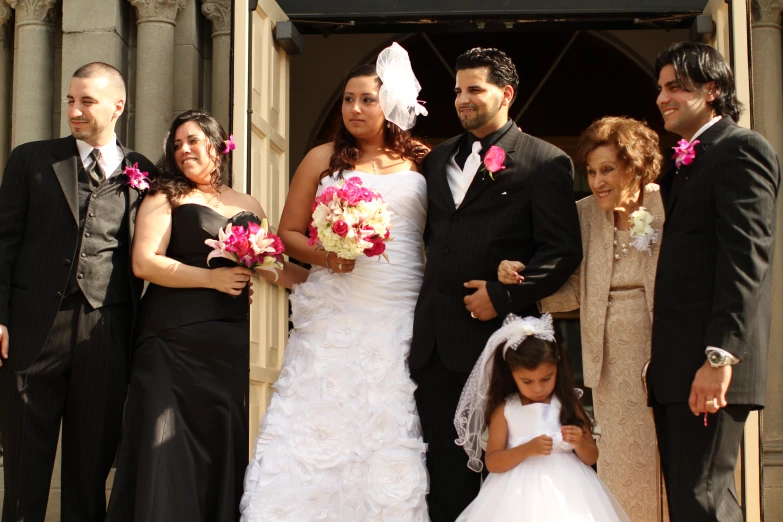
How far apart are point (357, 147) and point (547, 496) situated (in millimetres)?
1861

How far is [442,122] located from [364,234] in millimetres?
7722

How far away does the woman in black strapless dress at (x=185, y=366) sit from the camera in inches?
173

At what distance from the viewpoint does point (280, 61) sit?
23.5ft

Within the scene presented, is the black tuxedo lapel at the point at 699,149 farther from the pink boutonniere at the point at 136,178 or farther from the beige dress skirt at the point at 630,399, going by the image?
the pink boutonniere at the point at 136,178

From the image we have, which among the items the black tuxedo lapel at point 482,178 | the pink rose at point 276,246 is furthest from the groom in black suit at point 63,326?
the black tuxedo lapel at point 482,178

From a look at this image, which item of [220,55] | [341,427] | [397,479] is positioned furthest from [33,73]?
[397,479]

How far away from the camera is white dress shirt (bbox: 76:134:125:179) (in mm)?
4699

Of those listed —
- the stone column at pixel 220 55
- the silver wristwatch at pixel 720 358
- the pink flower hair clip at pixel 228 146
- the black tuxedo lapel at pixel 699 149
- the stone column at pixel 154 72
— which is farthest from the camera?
the stone column at pixel 220 55

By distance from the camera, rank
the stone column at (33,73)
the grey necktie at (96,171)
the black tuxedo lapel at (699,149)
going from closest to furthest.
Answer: the black tuxedo lapel at (699,149) < the grey necktie at (96,171) < the stone column at (33,73)

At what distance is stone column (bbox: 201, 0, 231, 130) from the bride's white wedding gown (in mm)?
2993

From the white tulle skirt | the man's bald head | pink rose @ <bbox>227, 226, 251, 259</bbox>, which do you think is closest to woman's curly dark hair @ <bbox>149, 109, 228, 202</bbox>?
the man's bald head

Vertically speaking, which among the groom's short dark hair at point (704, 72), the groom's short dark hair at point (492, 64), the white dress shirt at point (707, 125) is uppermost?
the groom's short dark hair at point (492, 64)

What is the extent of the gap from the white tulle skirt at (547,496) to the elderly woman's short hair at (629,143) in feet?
4.20

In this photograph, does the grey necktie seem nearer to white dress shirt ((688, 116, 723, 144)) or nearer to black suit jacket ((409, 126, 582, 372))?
black suit jacket ((409, 126, 582, 372))
